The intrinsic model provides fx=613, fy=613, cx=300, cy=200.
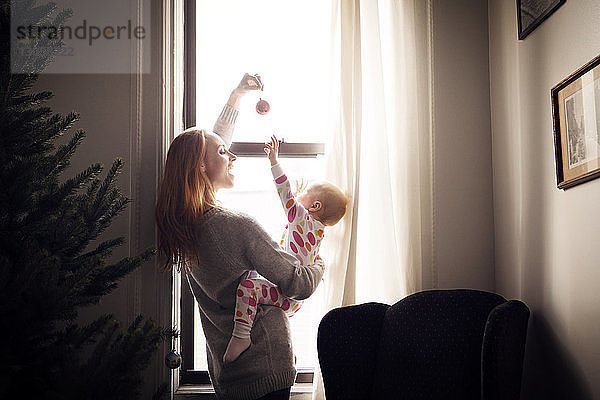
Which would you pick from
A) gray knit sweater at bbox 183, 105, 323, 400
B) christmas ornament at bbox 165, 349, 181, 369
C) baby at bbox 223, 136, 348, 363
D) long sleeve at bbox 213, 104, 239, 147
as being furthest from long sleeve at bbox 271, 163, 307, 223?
christmas ornament at bbox 165, 349, 181, 369

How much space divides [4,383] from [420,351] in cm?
139

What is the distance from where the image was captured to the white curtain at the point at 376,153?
2.54 metres

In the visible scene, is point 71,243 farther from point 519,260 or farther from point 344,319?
point 519,260

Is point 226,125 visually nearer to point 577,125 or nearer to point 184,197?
point 184,197

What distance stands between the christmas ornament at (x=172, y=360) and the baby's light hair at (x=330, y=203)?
82cm

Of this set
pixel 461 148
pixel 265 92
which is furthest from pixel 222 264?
pixel 461 148

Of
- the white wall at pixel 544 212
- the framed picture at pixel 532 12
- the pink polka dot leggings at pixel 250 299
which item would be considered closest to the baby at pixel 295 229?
the pink polka dot leggings at pixel 250 299

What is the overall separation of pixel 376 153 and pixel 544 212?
72 cm

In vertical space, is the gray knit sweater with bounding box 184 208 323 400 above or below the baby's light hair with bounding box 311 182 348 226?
below

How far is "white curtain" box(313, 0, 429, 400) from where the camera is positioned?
2.54 metres

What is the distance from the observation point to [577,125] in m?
1.90

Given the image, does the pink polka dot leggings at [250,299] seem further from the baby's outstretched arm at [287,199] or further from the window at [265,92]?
the window at [265,92]

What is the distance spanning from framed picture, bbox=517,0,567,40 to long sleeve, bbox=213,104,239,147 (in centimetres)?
117

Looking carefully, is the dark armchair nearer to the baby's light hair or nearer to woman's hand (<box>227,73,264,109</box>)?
the baby's light hair
